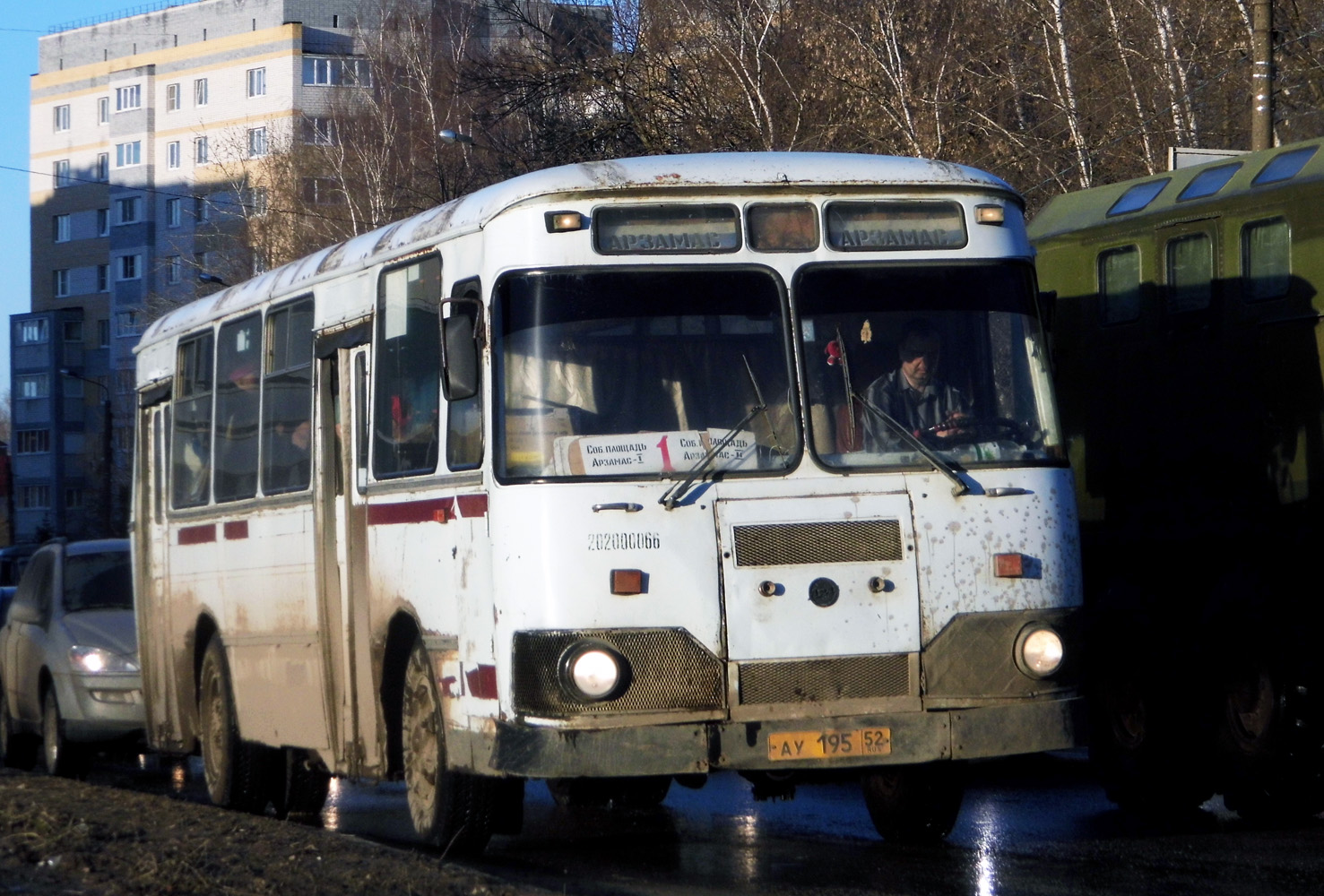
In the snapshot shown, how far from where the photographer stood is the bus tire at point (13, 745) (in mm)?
16453

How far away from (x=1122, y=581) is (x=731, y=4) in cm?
2029

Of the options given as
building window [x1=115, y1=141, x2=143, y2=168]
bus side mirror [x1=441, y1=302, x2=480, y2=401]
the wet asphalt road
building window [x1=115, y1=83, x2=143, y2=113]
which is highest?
building window [x1=115, y1=83, x2=143, y2=113]

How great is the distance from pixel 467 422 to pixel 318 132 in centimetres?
4848

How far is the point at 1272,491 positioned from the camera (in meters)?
10.1

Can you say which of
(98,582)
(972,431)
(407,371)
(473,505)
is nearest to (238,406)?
(407,371)

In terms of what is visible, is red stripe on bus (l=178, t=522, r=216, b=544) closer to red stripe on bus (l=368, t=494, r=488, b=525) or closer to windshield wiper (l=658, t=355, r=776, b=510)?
red stripe on bus (l=368, t=494, r=488, b=525)

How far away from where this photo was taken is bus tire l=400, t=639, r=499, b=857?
8.68 meters

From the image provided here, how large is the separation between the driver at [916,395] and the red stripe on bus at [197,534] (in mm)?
5101

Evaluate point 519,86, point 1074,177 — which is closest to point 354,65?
point 519,86

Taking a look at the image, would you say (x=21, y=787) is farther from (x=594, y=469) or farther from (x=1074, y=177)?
(x=1074, y=177)

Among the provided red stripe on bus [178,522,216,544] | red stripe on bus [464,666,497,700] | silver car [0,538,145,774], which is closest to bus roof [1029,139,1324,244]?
red stripe on bus [464,666,497,700]

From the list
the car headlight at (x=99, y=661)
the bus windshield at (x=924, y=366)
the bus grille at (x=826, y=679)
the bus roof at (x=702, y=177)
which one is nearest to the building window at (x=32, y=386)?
the car headlight at (x=99, y=661)

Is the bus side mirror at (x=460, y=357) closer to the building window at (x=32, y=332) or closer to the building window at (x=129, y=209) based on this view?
the building window at (x=129, y=209)

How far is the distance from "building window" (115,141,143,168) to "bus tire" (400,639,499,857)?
80.9 metres
